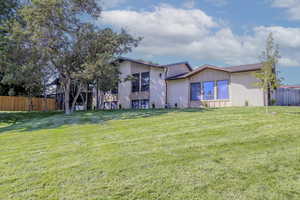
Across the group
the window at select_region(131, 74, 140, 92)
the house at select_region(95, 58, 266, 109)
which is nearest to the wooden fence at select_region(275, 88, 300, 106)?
the house at select_region(95, 58, 266, 109)

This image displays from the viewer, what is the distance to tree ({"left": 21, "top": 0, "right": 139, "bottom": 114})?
14664 mm

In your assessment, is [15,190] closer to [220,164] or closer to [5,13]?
[220,164]

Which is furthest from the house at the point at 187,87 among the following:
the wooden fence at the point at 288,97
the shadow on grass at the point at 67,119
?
the shadow on grass at the point at 67,119

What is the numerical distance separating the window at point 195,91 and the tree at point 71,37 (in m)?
6.05

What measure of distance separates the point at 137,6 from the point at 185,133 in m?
11.2

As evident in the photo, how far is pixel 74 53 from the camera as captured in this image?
1625 cm

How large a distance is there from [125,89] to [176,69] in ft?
17.8

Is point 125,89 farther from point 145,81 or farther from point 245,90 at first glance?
point 245,90

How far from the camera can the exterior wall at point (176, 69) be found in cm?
2138

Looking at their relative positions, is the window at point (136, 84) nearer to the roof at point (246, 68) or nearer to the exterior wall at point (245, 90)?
the roof at point (246, 68)

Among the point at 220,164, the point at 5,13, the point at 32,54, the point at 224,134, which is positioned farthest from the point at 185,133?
the point at 5,13

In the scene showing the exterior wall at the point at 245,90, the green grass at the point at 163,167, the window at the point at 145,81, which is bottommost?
the green grass at the point at 163,167

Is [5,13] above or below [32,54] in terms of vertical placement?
above

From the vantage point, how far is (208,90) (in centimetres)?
1820
